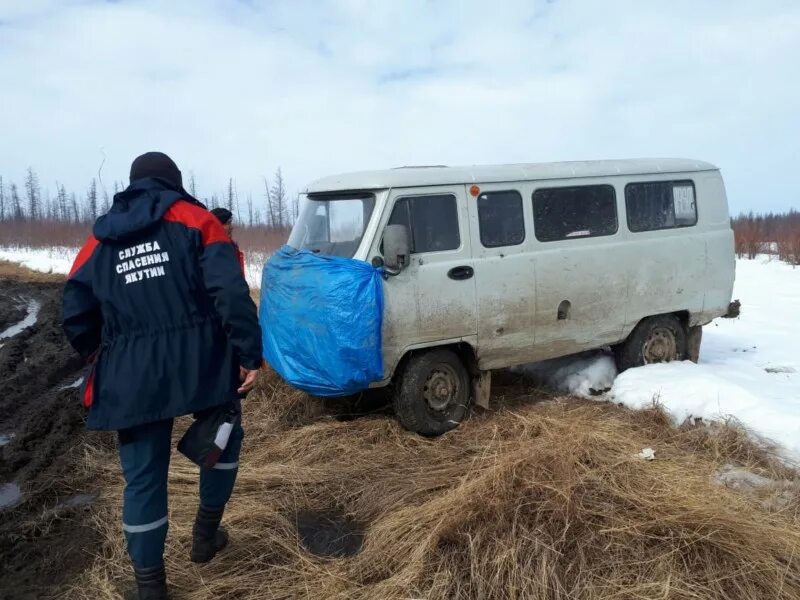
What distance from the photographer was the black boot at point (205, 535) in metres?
3.27

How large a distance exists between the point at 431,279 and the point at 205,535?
2708 mm

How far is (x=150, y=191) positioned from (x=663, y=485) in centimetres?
340

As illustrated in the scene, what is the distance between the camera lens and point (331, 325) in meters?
4.86

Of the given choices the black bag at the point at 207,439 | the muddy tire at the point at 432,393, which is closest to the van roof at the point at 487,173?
the muddy tire at the point at 432,393

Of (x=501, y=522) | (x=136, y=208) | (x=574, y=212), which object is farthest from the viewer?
(x=574, y=212)

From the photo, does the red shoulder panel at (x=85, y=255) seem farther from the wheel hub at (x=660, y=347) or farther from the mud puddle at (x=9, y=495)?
the wheel hub at (x=660, y=347)

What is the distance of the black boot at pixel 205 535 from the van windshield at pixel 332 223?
2.45 m

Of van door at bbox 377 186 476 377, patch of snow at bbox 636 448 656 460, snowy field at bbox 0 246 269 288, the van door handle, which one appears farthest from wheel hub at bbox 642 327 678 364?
snowy field at bbox 0 246 269 288

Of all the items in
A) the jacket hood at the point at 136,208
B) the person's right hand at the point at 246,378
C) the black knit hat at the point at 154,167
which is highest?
the black knit hat at the point at 154,167

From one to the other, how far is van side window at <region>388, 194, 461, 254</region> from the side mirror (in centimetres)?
24

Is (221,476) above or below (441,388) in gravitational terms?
above

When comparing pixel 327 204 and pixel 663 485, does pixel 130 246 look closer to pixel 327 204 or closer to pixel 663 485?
pixel 327 204

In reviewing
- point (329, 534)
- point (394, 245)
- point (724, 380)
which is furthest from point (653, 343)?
point (329, 534)

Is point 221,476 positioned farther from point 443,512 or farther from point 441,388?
point 441,388
